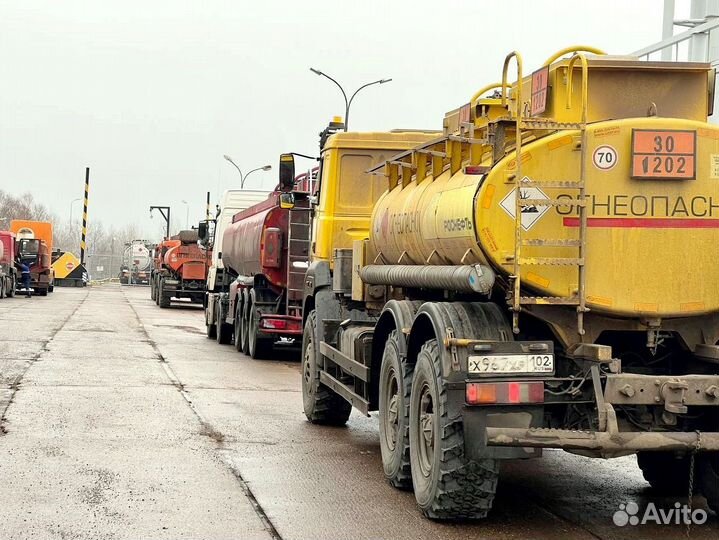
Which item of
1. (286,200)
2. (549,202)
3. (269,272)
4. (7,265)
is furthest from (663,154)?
(7,265)

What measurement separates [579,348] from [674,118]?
1.57 m

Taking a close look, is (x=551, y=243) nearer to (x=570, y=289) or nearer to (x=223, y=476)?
(x=570, y=289)

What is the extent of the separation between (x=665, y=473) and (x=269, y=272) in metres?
11.9

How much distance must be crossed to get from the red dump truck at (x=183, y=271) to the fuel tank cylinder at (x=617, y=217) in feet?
122

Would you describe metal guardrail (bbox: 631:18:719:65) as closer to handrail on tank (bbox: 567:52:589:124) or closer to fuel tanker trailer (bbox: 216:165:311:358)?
fuel tanker trailer (bbox: 216:165:311:358)

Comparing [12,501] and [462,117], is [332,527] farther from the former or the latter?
[462,117]

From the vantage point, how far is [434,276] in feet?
25.6

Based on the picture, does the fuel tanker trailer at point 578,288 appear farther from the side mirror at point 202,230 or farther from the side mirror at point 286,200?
the side mirror at point 202,230

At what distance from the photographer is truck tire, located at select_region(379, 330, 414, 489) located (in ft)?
26.3

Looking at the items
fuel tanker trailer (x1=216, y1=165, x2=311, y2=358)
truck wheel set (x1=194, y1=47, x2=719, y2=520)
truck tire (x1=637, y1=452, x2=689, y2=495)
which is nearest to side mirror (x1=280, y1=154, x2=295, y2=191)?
fuel tanker trailer (x1=216, y1=165, x2=311, y2=358)

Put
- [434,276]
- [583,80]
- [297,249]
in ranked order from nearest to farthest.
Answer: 1. [583,80]
2. [434,276]
3. [297,249]

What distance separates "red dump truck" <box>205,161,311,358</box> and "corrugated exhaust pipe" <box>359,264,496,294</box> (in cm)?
787

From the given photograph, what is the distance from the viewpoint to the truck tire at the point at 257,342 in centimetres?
2053

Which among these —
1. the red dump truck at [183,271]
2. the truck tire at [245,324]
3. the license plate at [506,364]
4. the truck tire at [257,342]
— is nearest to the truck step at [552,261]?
the license plate at [506,364]
